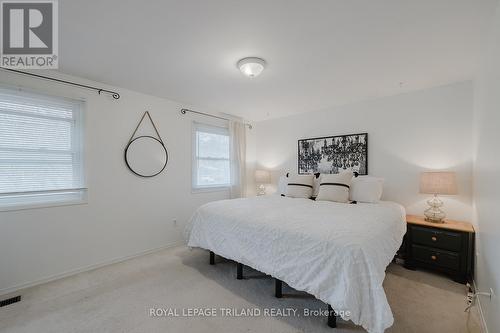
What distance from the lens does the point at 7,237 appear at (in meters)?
2.12

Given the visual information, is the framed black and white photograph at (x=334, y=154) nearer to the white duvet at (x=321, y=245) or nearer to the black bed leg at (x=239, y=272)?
the white duvet at (x=321, y=245)

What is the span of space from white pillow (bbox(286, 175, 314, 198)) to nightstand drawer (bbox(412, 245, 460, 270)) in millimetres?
1452

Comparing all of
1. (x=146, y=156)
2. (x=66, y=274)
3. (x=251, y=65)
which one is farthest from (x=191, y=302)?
(x=251, y=65)

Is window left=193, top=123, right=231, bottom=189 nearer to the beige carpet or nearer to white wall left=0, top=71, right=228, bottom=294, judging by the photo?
white wall left=0, top=71, right=228, bottom=294

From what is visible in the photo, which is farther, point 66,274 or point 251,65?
point 66,274

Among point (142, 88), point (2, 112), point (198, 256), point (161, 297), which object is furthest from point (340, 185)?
point (2, 112)

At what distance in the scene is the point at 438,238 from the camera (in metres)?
2.39

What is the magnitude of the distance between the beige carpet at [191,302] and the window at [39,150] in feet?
3.15

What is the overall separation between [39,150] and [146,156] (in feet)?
3.65

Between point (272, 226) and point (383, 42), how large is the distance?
1850 mm

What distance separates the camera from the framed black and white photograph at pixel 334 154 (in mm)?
3400

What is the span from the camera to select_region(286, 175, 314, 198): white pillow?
3391 mm

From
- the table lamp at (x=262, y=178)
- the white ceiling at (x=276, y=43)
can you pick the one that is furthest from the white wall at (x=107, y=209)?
the table lamp at (x=262, y=178)

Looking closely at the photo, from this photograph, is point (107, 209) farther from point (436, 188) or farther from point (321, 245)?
point (436, 188)
